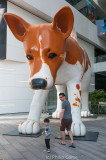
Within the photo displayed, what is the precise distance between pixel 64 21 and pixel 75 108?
1.94 m

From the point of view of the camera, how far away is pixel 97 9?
19844 millimetres

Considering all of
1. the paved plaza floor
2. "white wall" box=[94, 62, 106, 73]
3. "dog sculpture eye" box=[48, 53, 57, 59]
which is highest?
"white wall" box=[94, 62, 106, 73]

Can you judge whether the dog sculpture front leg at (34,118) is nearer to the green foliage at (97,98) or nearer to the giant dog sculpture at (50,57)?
the giant dog sculpture at (50,57)

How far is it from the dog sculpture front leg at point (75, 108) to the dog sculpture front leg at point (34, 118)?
0.77 m

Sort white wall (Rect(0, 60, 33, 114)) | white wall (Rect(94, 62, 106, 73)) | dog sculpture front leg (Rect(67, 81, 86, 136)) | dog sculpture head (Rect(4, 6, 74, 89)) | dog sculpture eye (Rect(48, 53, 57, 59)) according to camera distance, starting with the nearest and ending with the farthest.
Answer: dog sculpture head (Rect(4, 6, 74, 89)) → dog sculpture eye (Rect(48, 53, 57, 59)) → dog sculpture front leg (Rect(67, 81, 86, 136)) → white wall (Rect(0, 60, 33, 114)) → white wall (Rect(94, 62, 106, 73))

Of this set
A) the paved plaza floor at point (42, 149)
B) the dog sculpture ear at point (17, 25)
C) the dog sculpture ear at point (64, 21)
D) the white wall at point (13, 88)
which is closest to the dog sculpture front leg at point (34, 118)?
the paved plaza floor at point (42, 149)

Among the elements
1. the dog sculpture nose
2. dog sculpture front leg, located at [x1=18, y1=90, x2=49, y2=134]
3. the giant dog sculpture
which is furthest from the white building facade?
the dog sculpture nose

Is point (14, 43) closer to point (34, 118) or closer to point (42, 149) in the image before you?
point (34, 118)

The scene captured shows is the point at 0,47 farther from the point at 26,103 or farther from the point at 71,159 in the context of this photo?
the point at 71,159

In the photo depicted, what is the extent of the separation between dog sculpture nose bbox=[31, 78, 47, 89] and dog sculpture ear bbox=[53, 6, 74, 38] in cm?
112

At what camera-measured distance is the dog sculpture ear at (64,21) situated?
360cm

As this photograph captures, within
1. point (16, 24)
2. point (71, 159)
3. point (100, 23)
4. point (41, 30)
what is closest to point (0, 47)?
point (16, 24)

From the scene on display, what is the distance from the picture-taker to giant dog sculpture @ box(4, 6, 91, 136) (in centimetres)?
345

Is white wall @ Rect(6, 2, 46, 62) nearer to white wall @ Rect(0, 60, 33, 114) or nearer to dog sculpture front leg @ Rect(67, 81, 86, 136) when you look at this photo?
white wall @ Rect(0, 60, 33, 114)
